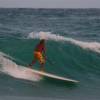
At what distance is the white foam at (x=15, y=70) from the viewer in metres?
18.7

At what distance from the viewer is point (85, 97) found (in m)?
17.0

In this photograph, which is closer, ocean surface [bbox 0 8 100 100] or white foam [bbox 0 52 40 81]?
ocean surface [bbox 0 8 100 100]

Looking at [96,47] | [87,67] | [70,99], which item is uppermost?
[96,47]

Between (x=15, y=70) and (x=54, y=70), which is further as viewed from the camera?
(x=54, y=70)

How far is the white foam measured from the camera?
735 inches

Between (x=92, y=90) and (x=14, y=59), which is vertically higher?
(x=14, y=59)

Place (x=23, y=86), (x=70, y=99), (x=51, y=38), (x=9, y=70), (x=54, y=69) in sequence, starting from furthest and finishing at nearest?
1. (x=51, y=38)
2. (x=54, y=69)
3. (x=9, y=70)
4. (x=23, y=86)
5. (x=70, y=99)

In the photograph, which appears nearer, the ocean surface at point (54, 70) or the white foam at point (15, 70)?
the ocean surface at point (54, 70)

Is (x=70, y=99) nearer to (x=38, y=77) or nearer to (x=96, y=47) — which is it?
(x=38, y=77)

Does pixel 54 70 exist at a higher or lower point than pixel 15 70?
higher

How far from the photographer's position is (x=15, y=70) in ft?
64.0

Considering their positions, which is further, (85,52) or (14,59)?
(85,52)

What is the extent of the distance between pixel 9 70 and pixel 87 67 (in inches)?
153

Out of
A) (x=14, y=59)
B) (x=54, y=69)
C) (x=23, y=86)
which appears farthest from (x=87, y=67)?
(x=23, y=86)
